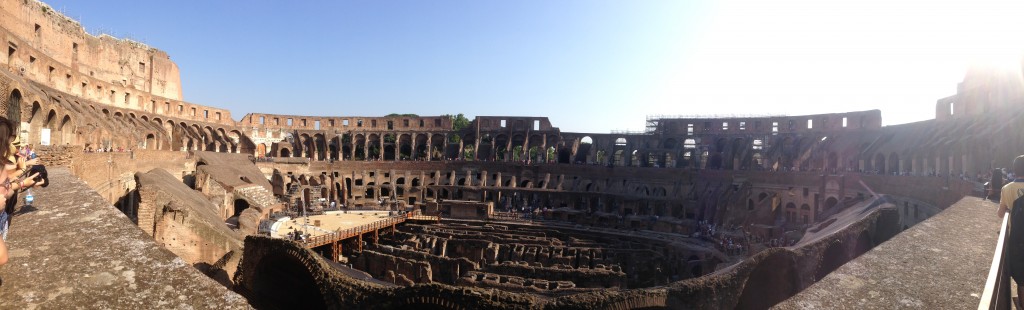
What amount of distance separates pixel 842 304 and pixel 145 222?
17.4m

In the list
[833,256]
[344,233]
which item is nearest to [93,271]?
[833,256]

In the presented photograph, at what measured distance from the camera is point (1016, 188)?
545 centimetres

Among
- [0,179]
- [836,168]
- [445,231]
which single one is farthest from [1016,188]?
[836,168]

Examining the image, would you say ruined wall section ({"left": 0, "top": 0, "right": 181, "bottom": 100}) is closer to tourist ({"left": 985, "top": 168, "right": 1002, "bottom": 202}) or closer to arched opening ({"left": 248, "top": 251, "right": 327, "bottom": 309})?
arched opening ({"left": 248, "top": 251, "right": 327, "bottom": 309})

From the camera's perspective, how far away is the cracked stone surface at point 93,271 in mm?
4352

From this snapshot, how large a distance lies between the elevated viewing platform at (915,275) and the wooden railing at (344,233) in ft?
67.9

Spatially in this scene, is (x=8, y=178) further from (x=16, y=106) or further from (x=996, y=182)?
(x=16, y=106)

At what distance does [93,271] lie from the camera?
4.81 metres

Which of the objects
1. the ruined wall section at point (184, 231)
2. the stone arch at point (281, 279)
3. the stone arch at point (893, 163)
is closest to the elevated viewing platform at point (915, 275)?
the stone arch at point (281, 279)

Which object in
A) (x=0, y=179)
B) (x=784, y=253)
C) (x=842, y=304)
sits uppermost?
(x=0, y=179)

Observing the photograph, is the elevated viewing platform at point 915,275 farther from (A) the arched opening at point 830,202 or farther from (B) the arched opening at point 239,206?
(B) the arched opening at point 239,206

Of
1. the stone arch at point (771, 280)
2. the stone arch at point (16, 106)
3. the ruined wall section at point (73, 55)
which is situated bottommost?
the stone arch at point (771, 280)

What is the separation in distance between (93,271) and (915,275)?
9.07 meters

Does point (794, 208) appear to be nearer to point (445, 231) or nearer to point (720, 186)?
point (720, 186)
